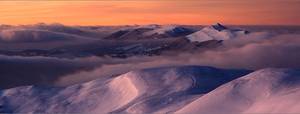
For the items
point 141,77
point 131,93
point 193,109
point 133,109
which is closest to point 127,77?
point 141,77

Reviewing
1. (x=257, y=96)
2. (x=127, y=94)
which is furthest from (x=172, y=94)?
(x=257, y=96)

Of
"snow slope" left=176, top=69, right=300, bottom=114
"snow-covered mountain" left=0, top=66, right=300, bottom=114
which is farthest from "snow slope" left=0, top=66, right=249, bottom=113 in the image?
"snow slope" left=176, top=69, right=300, bottom=114

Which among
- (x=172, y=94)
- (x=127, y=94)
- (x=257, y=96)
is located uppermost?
(x=127, y=94)

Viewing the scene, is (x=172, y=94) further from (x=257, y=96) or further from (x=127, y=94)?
(x=257, y=96)

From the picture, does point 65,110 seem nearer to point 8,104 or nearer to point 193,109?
point 8,104

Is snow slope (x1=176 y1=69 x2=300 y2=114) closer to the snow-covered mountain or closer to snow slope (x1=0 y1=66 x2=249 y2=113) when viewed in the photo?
the snow-covered mountain

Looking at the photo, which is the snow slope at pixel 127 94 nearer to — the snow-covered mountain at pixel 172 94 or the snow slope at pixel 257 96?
the snow-covered mountain at pixel 172 94
